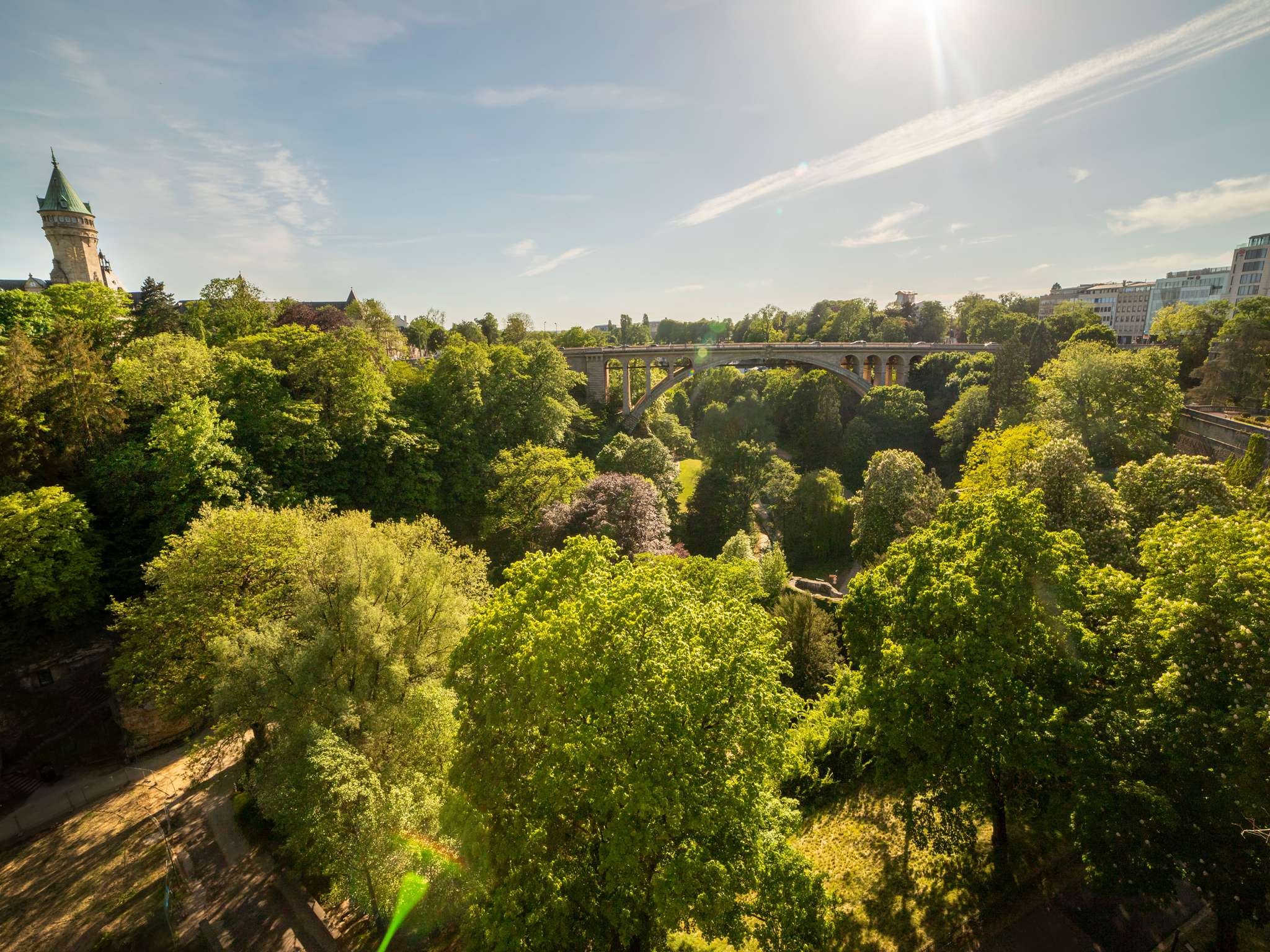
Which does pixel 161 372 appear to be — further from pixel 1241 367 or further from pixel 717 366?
pixel 1241 367

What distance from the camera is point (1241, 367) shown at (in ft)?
117

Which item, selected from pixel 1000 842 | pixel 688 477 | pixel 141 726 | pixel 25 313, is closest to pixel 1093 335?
pixel 688 477

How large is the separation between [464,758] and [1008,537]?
12039mm

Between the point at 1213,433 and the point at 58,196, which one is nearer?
the point at 1213,433

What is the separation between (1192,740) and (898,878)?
6579 millimetres

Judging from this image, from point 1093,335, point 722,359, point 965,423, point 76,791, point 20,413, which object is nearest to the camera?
point 76,791

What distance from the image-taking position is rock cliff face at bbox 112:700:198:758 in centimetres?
2073

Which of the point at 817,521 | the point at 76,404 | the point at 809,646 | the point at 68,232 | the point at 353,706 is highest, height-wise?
the point at 68,232

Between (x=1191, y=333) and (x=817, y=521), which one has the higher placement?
(x=1191, y=333)

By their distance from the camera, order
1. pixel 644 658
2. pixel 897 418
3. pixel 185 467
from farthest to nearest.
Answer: pixel 897 418
pixel 185 467
pixel 644 658

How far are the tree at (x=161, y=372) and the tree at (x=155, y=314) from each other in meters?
6.81

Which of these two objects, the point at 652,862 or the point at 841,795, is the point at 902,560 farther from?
the point at 652,862

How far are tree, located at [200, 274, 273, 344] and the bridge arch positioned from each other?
28898mm

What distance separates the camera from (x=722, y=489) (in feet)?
128
